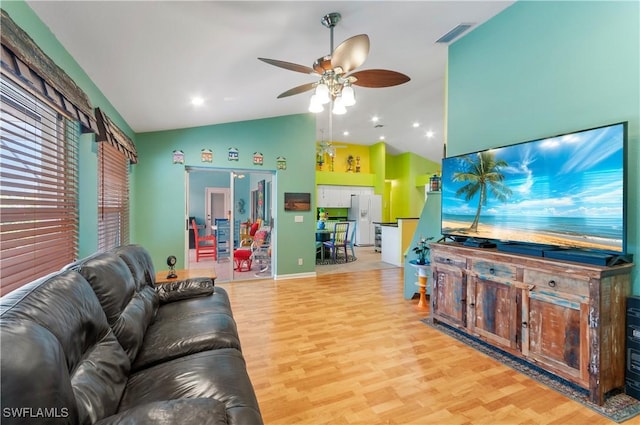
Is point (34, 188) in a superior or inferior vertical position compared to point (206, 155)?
inferior

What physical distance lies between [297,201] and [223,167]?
1426 mm

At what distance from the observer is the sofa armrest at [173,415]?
906 millimetres

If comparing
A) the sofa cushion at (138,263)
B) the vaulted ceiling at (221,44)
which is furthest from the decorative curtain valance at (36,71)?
the sofa cushion at (138,263)

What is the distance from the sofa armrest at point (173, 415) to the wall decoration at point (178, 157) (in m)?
4.40

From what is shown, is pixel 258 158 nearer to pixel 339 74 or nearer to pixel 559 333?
pixel 339 74

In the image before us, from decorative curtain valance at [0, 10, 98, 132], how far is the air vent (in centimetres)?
351

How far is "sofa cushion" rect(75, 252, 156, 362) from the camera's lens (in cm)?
155

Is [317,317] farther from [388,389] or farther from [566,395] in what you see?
[566,395]

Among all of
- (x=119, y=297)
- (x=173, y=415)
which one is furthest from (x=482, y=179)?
(x=119, y=297)

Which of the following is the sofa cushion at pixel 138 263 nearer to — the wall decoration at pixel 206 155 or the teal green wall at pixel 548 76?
the wall decoration at pixel 206 155

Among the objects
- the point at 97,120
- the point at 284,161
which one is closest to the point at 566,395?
the point at 97,120

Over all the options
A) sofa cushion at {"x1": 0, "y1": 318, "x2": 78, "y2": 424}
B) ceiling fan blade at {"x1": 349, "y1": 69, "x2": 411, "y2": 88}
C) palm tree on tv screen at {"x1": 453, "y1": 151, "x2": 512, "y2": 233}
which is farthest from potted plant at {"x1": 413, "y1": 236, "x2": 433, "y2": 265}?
sofa cushion at {"x1": 0, "y1": 318, "x2": 78, "y2": 424}

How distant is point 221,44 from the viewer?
8.39ft

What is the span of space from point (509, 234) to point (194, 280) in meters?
2.87
